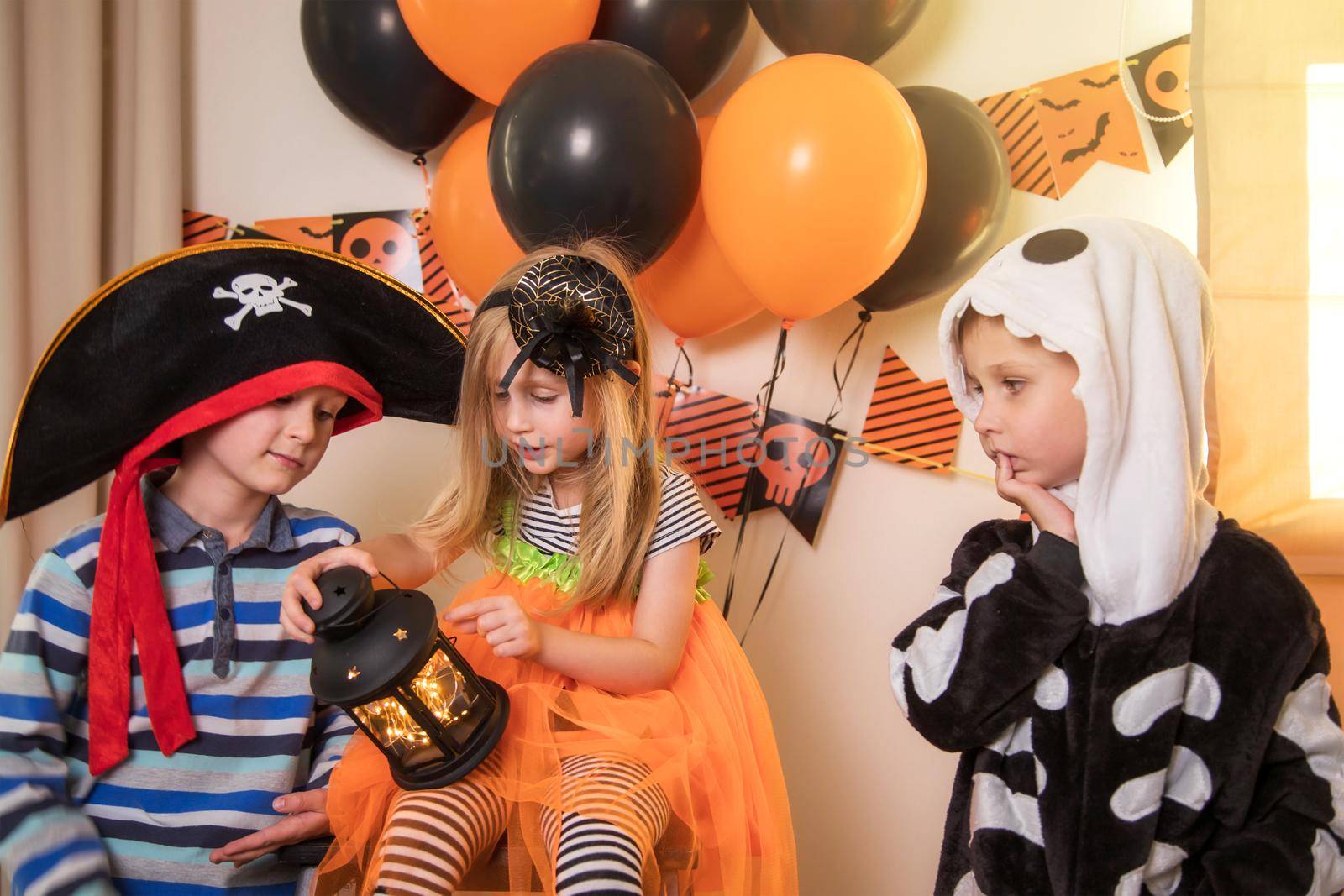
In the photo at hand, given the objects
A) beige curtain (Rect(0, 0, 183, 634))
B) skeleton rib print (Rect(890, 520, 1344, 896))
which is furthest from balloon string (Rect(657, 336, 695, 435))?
beige curtain (Rect(0, 0, 183, 634))

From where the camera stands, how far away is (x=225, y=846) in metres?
1.28

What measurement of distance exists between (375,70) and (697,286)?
77cm

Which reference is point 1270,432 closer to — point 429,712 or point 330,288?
point 429,712

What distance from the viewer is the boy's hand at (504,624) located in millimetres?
1260

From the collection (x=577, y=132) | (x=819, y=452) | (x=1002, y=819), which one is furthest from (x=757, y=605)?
(x=577, y=132)

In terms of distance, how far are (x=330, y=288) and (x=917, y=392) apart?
1247 millimetres

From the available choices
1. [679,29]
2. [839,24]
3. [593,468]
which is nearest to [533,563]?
[593,468]

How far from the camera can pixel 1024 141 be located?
191cm

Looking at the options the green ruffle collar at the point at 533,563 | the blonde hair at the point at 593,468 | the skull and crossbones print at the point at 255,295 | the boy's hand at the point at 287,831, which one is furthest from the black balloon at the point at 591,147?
the boy's hand at the point at 287,831

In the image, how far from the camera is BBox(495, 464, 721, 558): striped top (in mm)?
1507

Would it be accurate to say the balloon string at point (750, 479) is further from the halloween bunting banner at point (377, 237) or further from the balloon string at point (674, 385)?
the halloween bunting banner at point (377, 237)

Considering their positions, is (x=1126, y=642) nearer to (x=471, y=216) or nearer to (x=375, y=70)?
(x=471, y=216)

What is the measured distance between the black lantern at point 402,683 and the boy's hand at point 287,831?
207 mm

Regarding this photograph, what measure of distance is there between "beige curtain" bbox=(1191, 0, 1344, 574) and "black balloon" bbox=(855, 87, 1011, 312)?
1.30ft
